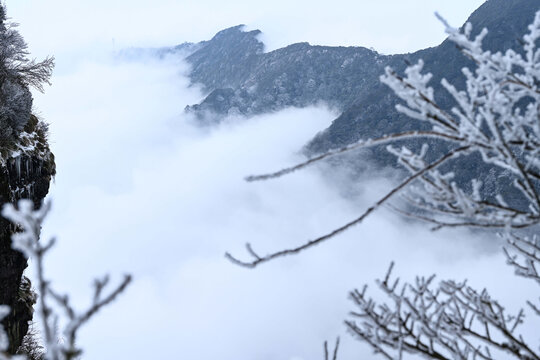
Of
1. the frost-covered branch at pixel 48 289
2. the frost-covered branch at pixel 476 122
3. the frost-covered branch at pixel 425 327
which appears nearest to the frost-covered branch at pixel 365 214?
the frost-covered branch at pixel 476 122

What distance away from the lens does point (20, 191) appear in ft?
51.0

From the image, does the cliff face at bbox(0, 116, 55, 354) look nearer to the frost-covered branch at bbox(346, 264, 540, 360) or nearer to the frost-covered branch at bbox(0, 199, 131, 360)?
the frost-covered branch at bbox(346, 264, 540, 360)

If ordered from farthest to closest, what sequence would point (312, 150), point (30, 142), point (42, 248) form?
point (312, 150), point (30, 142), point (42, 248)

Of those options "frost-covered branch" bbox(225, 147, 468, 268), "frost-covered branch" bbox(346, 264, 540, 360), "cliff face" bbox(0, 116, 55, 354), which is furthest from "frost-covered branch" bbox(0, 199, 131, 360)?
"cliff face" bbox(0, 116, 55, 354)

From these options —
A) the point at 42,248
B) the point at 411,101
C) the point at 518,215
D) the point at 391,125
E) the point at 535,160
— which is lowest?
the point at 42,248

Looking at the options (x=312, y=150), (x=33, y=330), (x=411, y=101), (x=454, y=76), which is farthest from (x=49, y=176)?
(x=312, y=150)

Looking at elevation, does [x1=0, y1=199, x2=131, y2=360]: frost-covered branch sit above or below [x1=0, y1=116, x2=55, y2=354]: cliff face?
below

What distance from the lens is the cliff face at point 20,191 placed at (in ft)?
47.4

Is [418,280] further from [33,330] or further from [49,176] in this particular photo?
[33,330]

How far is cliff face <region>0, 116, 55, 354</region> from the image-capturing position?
569 inches

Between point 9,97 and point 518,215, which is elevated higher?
point 9,97

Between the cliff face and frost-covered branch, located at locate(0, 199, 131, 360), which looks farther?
the cliff face

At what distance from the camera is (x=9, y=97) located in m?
14.9

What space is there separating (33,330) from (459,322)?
23419mm
